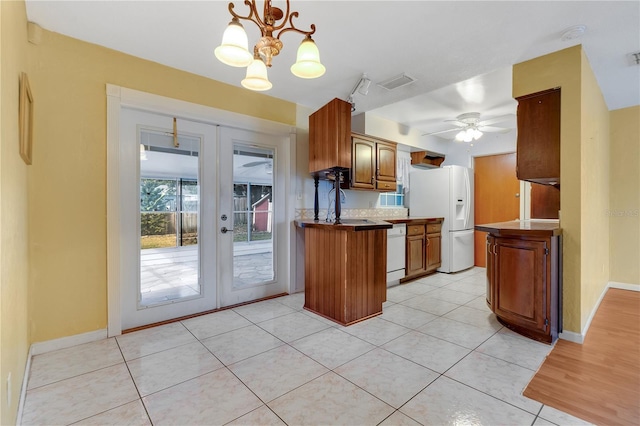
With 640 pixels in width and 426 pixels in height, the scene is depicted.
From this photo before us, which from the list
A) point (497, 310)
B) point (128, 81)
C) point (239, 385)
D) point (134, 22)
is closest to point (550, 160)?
point (497, 310)

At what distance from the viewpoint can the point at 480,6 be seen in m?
1.91

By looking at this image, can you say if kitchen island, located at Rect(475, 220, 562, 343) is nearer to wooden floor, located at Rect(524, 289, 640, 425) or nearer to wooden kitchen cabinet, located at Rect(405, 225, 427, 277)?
wooden floor, located at Rect(524, 289, 640, 425)

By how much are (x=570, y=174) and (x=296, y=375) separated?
2.69 metres

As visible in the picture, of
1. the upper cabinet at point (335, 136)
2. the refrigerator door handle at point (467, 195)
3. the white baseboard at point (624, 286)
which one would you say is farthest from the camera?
the refrigerator door handle at point (467, 195)

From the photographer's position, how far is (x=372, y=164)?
4.04 m

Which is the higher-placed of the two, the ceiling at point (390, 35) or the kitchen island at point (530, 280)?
the ceiling at point (390, 35)

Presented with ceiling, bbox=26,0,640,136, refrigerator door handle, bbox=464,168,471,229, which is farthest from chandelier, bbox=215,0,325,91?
refrigerator door handle, bbox=464,168,471,229

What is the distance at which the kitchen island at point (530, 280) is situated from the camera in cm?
230

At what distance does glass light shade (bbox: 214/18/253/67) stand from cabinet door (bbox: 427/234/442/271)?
3.86 meters

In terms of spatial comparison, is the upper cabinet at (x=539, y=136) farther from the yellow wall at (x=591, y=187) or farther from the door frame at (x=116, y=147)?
the door frame at (x=116, y=147)

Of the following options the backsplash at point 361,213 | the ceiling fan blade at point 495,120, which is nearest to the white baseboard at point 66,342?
the backsplash at point 361,213

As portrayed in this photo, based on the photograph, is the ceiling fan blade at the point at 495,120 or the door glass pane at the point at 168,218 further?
the ceiling fan blade at the point at 495,120

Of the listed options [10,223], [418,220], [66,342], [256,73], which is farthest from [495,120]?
[66,342]

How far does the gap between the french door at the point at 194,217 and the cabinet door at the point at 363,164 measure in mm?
988
